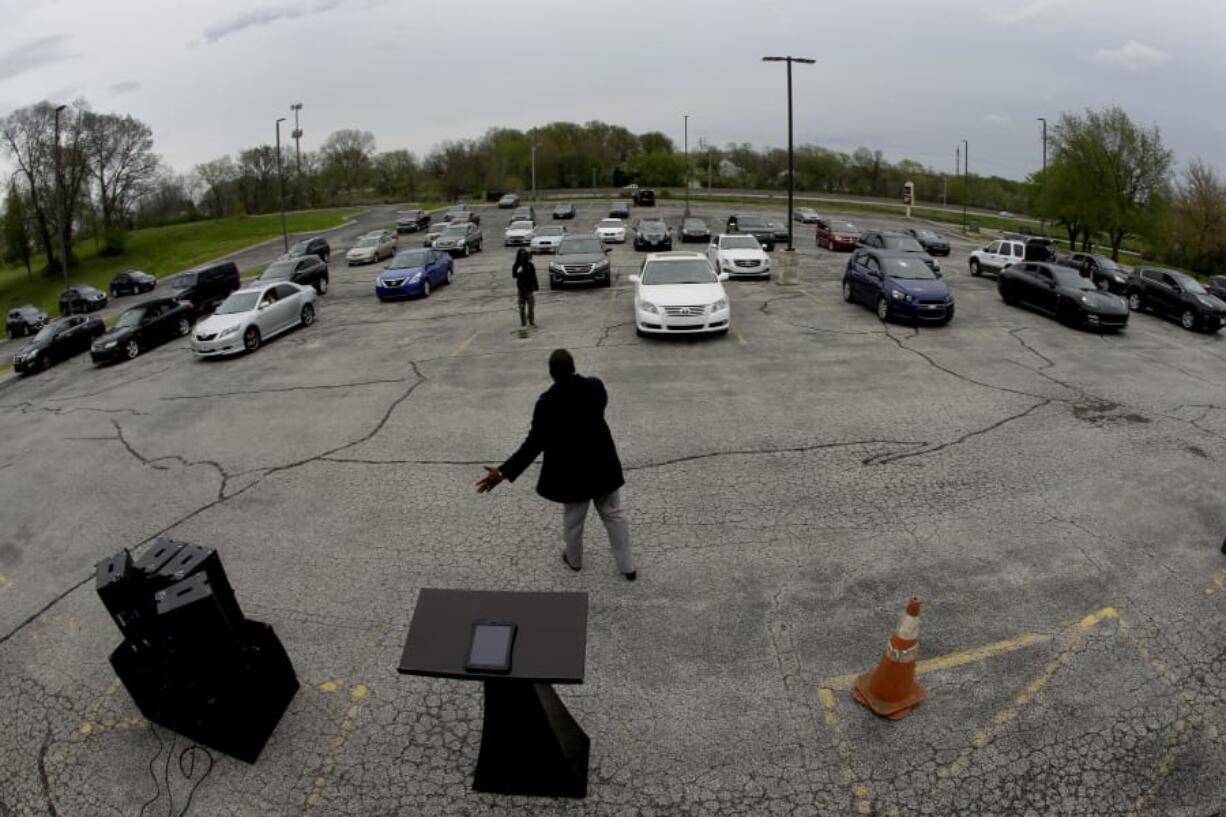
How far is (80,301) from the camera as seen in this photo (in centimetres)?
4000

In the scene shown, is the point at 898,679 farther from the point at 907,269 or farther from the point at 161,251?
the point at 161,251

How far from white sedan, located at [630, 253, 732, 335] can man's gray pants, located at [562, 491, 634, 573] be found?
847 centimetres

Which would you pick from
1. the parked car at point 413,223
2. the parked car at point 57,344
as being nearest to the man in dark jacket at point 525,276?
the parked car at point 57,344

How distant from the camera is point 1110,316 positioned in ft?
50.6

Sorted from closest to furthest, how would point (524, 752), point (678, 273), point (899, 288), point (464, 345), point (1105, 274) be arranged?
point (524, 752) → point (678, 273) → point (464, 345) → point (899, 288) → point (1105, 274)

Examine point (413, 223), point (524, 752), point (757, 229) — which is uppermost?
point (413, 223)

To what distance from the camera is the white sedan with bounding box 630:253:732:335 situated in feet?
45.8

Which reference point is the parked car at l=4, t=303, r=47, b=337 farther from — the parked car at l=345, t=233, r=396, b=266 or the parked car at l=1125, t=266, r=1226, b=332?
the parked car at l=1125, t=266, r=1226, b=332

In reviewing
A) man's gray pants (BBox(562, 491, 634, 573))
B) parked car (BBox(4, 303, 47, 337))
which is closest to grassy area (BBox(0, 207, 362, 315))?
parked car (BBox(4, 303, 47, 337))

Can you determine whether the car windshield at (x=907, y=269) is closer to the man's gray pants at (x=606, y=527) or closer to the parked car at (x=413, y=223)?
the man's gray pants at (x=606, y=527)

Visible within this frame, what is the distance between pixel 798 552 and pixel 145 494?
7.64m

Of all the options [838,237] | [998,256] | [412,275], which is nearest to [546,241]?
[412,275]

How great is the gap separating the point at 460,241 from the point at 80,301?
2339cm

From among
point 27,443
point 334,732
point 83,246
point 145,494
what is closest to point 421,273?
point 27,443
